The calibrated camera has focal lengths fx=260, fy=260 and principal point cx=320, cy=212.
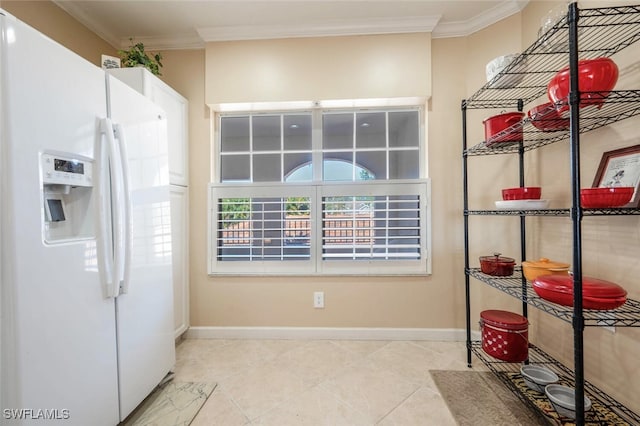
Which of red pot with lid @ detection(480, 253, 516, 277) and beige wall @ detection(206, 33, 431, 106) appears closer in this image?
red pot with lid @ detection(480, 253, 516, 277)

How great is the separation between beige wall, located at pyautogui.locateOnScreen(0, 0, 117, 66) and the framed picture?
3.18 meters

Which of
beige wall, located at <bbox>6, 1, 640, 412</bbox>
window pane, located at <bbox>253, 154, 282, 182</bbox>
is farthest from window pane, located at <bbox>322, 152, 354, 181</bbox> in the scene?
beige wall, located at <bbox>6, 1, 640, 412</bbox>

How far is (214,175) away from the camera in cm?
221

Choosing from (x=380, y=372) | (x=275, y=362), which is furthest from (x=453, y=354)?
(x=275, y=362)

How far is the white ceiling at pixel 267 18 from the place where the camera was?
1793mm

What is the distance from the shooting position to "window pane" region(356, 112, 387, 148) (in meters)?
2.16

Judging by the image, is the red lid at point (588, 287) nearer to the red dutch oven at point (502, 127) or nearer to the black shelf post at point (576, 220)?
the black shelf post at point (576, 220)

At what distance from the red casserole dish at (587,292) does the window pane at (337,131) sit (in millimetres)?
1546

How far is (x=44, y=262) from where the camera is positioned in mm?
892

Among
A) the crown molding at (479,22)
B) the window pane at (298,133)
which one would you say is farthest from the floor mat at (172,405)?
the crown molding at (479,22)

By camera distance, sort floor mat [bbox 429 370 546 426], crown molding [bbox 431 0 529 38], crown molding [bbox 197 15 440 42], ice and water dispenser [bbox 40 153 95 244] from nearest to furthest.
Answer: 1. ice and water dispenser [bbox 40 153 95 244]
2. floor mat [bbox 429 370 546 426]
3. crown molding [bbox 431 0 529 38]
4. crown molding [bbox 197 15 440 42]

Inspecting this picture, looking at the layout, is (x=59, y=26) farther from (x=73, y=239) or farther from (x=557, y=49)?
(x=557, y=49)

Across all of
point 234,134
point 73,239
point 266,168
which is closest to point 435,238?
point 266,168

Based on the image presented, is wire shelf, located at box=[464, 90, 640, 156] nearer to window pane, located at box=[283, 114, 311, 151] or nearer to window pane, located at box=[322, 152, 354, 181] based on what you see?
window pane, located at box=[322, 152, 354, 181]
